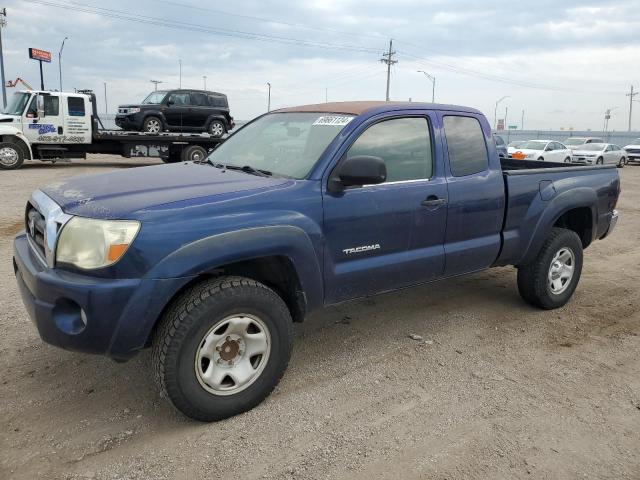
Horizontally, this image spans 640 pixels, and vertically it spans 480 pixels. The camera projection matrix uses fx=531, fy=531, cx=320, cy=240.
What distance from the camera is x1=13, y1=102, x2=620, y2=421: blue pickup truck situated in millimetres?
2688

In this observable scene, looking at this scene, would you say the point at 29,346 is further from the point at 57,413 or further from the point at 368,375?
the point at 368,375

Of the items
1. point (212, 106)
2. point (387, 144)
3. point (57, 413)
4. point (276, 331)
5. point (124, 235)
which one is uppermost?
point (212, 106)

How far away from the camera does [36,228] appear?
324 cm

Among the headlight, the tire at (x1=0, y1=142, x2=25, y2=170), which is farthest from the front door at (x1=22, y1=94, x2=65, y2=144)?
the headlight

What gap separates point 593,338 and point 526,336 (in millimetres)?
542

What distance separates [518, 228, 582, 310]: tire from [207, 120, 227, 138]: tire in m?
17.1

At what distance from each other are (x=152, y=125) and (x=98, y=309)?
18.1 meters

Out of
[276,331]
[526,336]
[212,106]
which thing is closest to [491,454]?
[276,331]

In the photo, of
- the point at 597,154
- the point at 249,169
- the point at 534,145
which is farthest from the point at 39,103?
the point at 597,154

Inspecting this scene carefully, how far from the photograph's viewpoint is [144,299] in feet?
8.76

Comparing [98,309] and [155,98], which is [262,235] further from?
[155,98]

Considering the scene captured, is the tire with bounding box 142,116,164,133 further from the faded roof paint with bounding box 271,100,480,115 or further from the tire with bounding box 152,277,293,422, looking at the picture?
the tire with bounding box 152,277,293,422

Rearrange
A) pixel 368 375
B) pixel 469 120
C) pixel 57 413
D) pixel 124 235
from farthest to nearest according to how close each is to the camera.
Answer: pixel 469 120 < pixel 368 375 < pixel 57 413 < pixel 124 235

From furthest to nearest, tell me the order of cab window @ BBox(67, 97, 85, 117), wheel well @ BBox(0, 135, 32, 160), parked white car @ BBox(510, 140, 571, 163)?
1. parked white car @ BBox(510, 140, 571, 163)
2. cab window @ BBox(67, 97, 85, 117)
3. wheel well @ BBox(0, 135, 32, 160)
